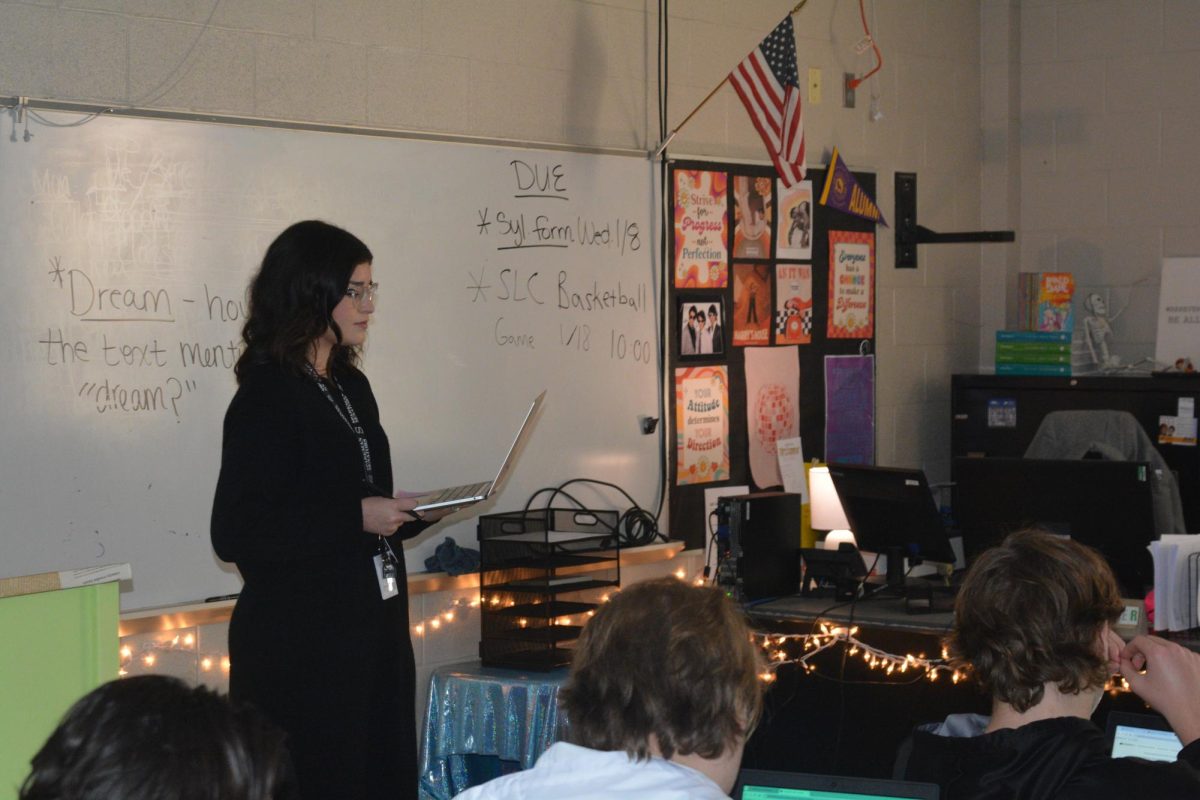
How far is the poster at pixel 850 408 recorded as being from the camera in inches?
206

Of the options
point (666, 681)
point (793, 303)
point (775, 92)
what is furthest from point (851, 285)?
point (666, 681)

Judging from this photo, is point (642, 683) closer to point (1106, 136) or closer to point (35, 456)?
point (35, 456)

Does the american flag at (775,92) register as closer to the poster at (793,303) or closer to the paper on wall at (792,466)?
the poster at (793,303)

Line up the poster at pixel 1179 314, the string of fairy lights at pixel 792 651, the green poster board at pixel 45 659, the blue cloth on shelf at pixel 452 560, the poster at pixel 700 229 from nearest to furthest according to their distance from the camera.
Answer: the green poster board at pixel 45 659, the string of fairy lights at pixel 792 651, the blue cloth on shelf at pixel 452 560, the poster at pixel 700 229, the poster at pixel 1179 314

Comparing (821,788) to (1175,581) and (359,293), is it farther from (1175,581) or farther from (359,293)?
(1175,581)

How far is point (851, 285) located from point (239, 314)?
2.57m

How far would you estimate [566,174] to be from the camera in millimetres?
4324

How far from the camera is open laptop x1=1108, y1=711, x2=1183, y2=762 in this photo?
7.53ft

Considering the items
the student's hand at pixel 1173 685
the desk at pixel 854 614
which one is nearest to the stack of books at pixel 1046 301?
the desk at pixel 854 614

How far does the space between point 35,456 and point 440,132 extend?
1480mm

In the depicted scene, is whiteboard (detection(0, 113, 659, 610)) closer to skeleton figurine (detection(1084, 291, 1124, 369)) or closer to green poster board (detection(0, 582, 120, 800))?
green poster board (detection(0, 582, 120, 800))

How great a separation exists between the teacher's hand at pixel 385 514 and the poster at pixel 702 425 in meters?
2.14

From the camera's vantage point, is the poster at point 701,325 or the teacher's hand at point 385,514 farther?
the poster at point 701,325

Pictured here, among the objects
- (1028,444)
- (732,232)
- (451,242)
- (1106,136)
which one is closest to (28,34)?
(451,242)
